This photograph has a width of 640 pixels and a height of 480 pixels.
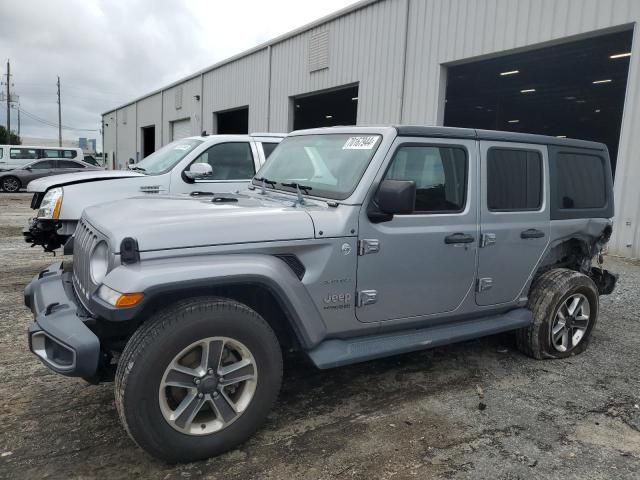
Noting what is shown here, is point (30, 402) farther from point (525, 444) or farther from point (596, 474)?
point (596, 474)

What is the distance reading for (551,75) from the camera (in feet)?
58.6

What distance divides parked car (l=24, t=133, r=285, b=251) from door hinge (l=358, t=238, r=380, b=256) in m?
3.17

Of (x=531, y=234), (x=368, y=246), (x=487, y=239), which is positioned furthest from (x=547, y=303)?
(x=368, y=246)

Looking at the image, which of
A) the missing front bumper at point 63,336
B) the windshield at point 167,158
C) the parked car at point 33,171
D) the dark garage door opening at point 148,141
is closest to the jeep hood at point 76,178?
the windshield at point 167,158

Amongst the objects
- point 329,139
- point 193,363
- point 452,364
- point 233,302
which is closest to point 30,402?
point 193,363

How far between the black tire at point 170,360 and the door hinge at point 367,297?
672 millimetres

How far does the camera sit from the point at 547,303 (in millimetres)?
4250

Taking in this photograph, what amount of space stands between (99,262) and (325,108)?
826 inches

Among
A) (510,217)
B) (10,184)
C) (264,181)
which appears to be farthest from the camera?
(10,184)

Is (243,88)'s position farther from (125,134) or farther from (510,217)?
(125,134)

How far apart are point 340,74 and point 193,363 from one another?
14.1m

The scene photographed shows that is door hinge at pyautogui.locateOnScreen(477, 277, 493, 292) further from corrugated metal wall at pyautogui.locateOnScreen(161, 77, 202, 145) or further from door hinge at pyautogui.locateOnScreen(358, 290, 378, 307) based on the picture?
corrugated metal wall at pyautogui.locateOnScreen(161, 77, 202, 145)

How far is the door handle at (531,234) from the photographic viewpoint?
4.08 metres

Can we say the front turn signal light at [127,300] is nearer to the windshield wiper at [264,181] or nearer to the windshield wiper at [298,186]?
the windshield wiper at [298,186]
